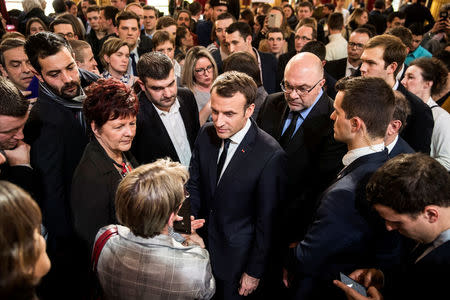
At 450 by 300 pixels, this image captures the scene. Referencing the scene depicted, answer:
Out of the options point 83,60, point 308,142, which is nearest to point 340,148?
point 308,142

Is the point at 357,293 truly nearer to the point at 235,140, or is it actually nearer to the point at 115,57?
the point at 235,140

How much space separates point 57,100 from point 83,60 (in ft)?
4.77

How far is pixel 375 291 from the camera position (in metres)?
1.47

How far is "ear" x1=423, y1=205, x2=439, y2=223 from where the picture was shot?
1.28 m

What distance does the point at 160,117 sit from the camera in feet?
8.58

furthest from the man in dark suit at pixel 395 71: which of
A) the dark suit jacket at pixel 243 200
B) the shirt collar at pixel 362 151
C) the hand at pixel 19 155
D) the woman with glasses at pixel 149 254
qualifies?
the hand at pixel 19 155

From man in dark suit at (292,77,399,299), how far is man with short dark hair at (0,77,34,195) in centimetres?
168

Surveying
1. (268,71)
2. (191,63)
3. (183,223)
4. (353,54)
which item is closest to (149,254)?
(183,223)

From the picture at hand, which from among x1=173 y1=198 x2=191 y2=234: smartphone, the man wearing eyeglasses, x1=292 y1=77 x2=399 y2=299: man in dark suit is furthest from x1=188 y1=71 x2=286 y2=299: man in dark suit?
the man wearing eyeglasses

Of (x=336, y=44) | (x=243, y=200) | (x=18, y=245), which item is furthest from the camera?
(x=336, y=44)

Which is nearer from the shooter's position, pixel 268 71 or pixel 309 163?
pixel 309 163

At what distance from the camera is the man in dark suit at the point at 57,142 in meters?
2.05

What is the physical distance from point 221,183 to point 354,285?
36.7 inches

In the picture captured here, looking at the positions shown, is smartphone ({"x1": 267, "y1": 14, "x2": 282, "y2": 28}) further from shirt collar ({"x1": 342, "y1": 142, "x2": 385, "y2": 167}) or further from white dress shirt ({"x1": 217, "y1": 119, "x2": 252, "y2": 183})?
shirt collar ({"x1": 342, "y1": 142, "x2": 385, "y2": 167})
